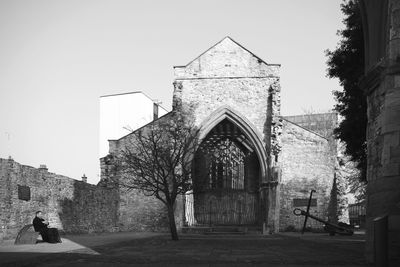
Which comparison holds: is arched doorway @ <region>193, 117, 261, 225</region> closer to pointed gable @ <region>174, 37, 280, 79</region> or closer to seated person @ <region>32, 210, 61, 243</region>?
pointed gable @ <region>174, 37, 280, 79</region>

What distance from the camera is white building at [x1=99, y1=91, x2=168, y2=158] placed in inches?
1633

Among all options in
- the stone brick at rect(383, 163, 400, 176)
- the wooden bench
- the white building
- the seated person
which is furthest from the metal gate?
the stone brick at rect(383, 163, 400, 176)

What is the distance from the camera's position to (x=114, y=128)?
42062mm

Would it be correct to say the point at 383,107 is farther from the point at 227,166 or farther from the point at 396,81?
the point at 227,166

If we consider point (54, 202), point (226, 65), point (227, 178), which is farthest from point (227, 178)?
point (54, 202)

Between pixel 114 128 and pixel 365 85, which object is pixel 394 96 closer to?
pixel 365 85

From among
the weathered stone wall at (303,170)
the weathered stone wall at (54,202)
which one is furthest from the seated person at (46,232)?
the weathered stone wall at (303,170)

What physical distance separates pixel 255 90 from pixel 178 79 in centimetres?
401

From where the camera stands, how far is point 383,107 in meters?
7.00

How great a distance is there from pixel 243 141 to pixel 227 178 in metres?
2.18

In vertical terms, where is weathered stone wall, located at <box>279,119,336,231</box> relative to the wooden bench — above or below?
above

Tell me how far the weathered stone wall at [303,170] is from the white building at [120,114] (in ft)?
59.2

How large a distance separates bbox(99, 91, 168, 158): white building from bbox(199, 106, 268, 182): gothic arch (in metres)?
17.2

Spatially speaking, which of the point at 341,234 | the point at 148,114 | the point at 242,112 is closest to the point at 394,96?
→ the point at 341,234
